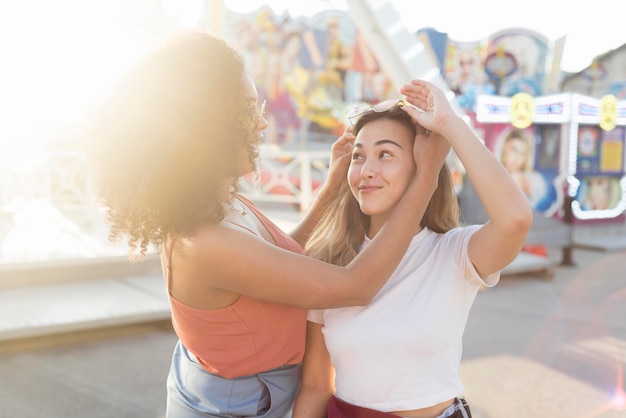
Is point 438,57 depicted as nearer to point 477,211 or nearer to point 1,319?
point 477,211

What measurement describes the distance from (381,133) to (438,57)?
74.6 feet

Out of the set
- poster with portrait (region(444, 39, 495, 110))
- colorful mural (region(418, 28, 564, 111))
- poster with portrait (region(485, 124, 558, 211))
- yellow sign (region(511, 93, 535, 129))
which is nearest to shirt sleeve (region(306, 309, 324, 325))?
yellow sign (region(511, 93, 535, 129))

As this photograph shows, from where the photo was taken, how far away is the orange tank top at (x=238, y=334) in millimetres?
1612

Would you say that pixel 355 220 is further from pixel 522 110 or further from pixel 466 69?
pixel 466 69

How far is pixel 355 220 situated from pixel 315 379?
0.52m

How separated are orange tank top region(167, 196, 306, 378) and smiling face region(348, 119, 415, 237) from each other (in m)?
0.39

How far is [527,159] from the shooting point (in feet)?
43.8

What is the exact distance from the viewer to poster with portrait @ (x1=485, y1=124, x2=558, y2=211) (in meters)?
13.1

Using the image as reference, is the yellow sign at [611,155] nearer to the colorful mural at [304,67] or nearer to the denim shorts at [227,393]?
the colorful mural at [304,67]

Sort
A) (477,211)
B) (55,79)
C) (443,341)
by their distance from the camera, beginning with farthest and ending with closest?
(477,211), (55,79), (443,341)

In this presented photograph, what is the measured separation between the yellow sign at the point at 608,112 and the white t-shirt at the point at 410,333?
12.7 meters

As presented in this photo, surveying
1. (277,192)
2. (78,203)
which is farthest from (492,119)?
(78,203)

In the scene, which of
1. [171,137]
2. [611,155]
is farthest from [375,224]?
[611,155]

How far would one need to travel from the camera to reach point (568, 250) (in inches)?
375
